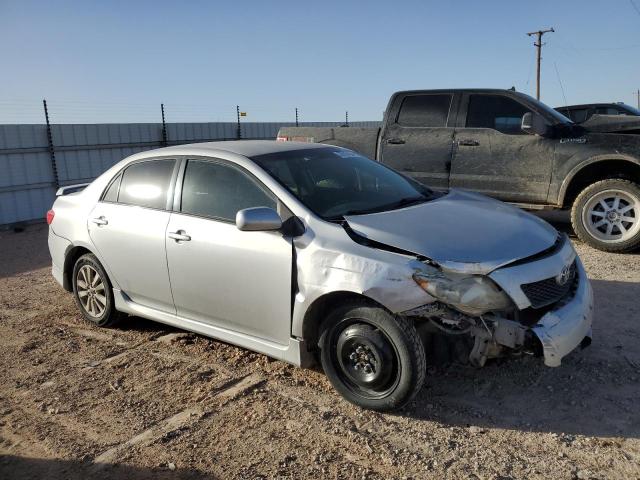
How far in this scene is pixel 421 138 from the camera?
7812mm

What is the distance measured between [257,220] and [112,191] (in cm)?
206

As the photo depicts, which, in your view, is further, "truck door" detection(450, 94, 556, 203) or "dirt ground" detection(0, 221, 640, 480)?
"truck door" detection(450, 94, 556, 203)

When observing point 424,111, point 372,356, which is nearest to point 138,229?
point 372,356

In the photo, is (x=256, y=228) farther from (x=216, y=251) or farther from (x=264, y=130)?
(x=264, y=130)

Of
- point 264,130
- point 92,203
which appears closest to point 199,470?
point 92,203

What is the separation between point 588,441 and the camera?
305cm

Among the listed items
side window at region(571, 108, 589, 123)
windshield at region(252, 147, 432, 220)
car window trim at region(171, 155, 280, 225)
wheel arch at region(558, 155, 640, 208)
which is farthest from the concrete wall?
wheel arch at region(558, 155, 640, 208)

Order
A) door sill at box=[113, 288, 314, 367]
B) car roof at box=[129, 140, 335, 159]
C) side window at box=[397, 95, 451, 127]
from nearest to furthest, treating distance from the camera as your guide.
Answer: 1. door sill at box=[113, 288, 314, 367]
2. car roof at box=[129, 140, 335, 159]
3. side window at box=[397, 95, 451, 127]

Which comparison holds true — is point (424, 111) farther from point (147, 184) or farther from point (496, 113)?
point (147, 184)

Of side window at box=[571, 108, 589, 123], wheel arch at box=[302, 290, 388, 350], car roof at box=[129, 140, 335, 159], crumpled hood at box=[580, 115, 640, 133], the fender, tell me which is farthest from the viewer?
side window at box=[571, 108, 589, 123]

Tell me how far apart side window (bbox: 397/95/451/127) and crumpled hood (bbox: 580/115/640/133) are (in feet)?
5.92

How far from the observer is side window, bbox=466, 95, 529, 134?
7395 millimetres

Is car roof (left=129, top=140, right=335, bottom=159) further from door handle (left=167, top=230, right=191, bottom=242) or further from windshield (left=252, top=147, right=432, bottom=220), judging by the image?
door handle (left=167, top=230, right=191, bottom=242)

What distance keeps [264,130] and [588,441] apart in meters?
16.0
